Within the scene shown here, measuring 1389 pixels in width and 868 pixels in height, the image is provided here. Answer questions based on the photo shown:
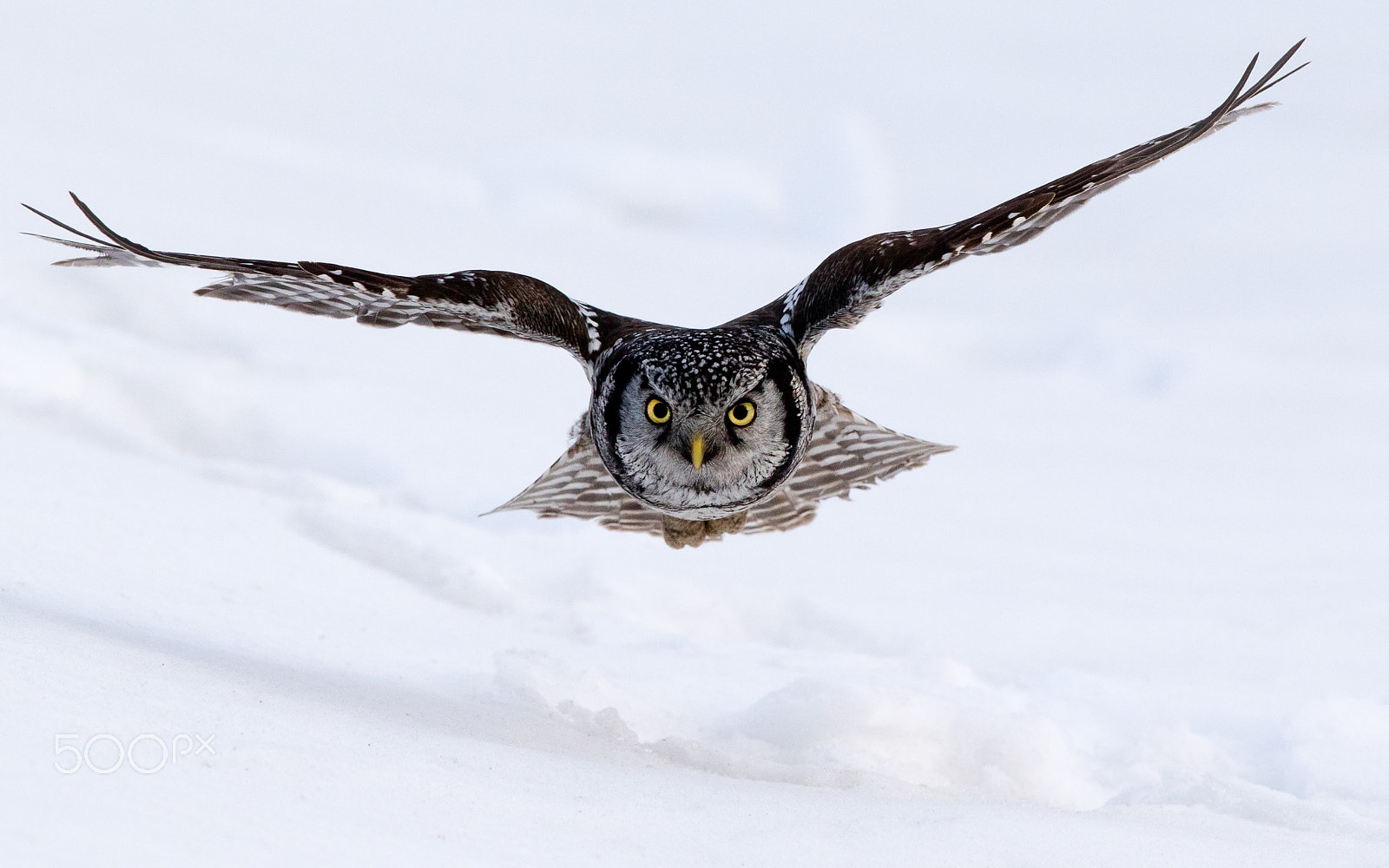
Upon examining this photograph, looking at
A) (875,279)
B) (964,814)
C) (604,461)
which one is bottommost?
(964,814)

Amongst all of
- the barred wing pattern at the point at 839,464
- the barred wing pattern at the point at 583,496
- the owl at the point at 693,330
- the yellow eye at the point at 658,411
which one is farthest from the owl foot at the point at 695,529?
the yellow eye at the point at 658,411

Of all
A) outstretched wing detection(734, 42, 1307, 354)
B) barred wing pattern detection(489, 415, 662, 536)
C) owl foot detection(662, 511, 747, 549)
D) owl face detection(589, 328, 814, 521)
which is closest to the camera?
outstretched wing detection(734, 42, 1307, 354)

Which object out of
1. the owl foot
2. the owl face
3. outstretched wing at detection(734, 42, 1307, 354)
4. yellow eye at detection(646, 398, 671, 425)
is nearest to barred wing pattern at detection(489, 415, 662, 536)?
the owl foot

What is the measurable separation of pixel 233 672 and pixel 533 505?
227cm

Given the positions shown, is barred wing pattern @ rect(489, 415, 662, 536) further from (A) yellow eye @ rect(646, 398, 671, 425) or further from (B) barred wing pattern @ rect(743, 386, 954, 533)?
(A) yellow eye @ rect(646, 398, 671, 425)

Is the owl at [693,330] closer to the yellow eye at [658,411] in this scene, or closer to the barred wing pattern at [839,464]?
the yellow eye at [658,411]

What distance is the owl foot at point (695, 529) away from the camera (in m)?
5.08

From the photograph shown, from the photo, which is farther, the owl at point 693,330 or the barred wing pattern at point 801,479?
the barred wing pattern at point 801,479

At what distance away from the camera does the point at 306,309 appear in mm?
4406

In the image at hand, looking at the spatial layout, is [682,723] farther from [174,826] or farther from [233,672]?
[174,826]

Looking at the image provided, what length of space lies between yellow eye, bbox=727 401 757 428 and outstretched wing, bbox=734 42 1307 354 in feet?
1.91

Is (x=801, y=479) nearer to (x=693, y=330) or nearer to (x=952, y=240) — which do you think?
(x=693, y=330)

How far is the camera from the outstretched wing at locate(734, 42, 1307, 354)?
12.3ft

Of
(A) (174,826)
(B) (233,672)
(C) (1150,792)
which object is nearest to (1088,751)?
(C) (1150,792)
